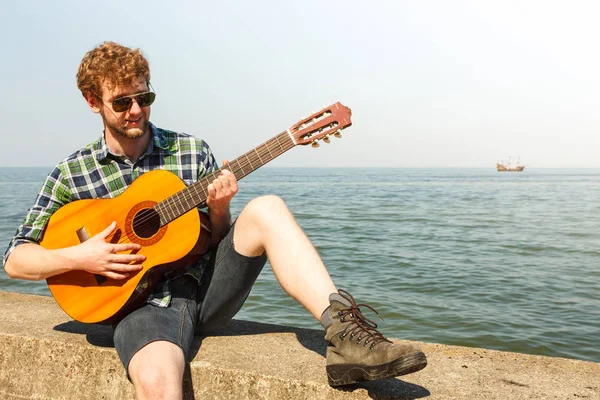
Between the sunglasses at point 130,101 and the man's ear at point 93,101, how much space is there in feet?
0.47

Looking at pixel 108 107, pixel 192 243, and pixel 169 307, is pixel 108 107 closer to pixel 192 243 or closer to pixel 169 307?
pixel 192 243

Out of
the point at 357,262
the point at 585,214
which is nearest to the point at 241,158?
the point at 357,262

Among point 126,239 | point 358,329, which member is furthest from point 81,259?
point 358,329

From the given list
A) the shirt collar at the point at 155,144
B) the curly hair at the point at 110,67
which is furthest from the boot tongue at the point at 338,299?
the curly hair at the point at 110,67

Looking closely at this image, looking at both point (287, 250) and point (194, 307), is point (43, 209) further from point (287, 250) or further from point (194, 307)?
point (287, 250)

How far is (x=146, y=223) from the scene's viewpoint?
307 cm

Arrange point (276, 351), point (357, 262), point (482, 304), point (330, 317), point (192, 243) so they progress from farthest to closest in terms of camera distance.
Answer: point (357, 262) → point (482, 304) → point (276, 351) → point (192, 243) → point (330, 317)

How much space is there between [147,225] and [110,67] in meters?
0.83

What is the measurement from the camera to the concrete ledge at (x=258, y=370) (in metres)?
2.74

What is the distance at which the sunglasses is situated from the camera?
3.04 metres

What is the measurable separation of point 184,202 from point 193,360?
2.63 ft

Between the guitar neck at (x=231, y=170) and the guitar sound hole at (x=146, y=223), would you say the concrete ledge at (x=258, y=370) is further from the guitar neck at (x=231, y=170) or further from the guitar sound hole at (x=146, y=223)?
the guitar neck at (x=231, y=170)

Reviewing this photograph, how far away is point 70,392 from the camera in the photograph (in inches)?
126

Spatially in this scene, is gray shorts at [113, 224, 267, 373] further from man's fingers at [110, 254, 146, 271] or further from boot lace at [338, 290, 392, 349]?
boot lace at [338, 290, 392, 349]
